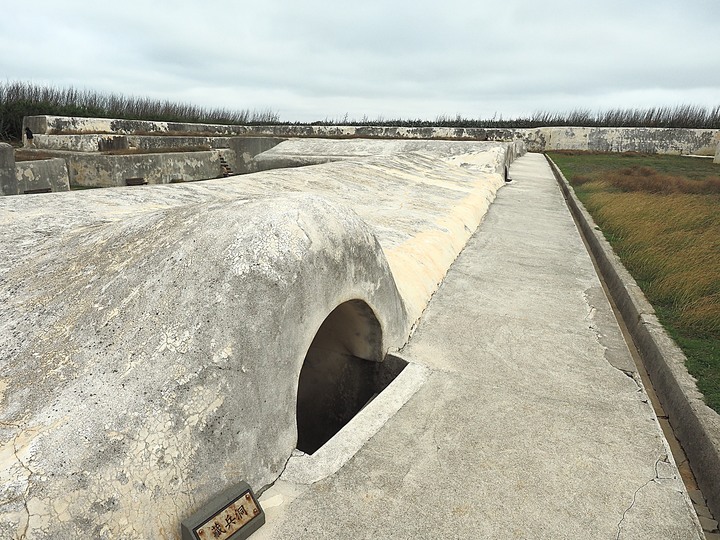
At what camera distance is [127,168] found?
12617 millimetres

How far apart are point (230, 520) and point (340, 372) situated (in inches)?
63.4

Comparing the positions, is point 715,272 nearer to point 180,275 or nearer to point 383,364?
point 383,364

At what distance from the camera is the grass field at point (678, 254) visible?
3551 millimetres

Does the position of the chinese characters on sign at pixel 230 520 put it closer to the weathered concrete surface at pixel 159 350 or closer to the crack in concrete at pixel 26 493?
the weathered concrete surface at pixel 159 350

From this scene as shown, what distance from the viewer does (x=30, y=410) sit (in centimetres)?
163

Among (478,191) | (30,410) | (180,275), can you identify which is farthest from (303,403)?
(478,191)

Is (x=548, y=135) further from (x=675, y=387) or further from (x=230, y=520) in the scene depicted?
(x=230, y=520)

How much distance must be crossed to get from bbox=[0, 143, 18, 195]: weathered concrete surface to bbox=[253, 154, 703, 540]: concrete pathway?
29.2 ft

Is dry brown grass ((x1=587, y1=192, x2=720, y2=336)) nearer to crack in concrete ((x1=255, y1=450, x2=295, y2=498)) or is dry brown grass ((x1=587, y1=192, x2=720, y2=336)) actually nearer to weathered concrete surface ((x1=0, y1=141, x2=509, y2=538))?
weathered concrete surface ((x1=0, y1=141, x2=509, y2=538))

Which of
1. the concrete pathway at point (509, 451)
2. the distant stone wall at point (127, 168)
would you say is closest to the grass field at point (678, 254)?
the concrete pathway at point (509, 451)

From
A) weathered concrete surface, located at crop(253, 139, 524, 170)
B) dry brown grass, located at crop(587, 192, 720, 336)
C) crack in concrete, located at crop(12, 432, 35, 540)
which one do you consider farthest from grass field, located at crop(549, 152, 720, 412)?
weathered concrete surface, located at crop(253, 139, 524, 170)

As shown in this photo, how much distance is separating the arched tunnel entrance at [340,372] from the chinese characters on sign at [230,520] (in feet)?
4.11

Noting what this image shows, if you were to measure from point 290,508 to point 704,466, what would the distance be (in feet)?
6.52

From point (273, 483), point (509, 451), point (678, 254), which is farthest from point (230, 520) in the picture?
point (678, 254)
